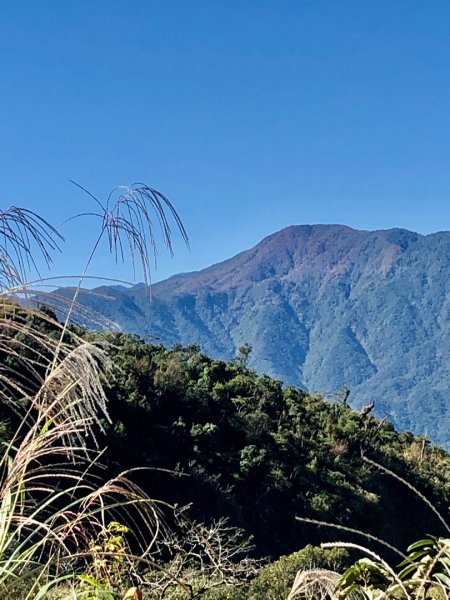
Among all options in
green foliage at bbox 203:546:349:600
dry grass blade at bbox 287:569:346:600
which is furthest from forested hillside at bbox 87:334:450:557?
dry grass blade at bbox 287:569:346:600

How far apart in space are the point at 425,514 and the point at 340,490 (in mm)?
2245

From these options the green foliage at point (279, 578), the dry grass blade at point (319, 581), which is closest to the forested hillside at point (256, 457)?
the green foliage at point (279, 578)

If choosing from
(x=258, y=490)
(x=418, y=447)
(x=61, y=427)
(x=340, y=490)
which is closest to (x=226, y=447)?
(x=258, y=490)

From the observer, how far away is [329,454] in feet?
71.0

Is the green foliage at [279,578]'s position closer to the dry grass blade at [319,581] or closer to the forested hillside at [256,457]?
the forested hillside at [256,457]

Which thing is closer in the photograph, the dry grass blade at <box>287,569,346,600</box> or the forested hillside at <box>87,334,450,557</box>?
the dry grass blade at <box>287,569,346,600</box>

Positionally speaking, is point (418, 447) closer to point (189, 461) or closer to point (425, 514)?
point (425, 514)

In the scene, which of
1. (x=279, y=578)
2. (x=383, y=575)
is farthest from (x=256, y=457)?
(x=383, y=575)

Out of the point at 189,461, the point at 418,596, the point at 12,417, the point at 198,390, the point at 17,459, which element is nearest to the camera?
the point at 418,596

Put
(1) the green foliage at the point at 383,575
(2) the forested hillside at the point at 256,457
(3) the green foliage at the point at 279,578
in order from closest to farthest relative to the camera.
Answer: (1) the green foliage at the point at 383,575 → (3) the green foliage at the point at 279,578 → (2) the forested hillside at the point at 256,457

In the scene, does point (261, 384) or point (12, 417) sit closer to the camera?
point (12, 417)

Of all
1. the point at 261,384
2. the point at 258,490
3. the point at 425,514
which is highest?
the point at 261,384

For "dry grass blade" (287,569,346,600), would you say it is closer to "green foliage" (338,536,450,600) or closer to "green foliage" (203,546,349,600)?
"green foliage" (338,536,450,600)

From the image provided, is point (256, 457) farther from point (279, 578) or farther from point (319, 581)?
point (319, 581)
